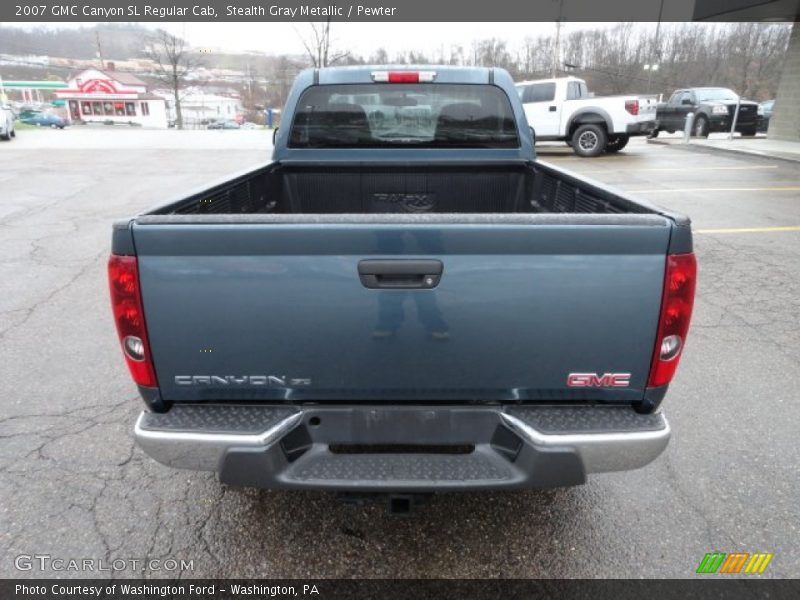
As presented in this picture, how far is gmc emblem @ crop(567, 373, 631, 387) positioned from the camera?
6.33 ft

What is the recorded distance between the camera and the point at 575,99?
15.5 meters

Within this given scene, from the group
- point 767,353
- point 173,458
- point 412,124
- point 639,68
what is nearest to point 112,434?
point 173,458

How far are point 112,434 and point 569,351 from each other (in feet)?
8.65

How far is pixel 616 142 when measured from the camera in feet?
53.4

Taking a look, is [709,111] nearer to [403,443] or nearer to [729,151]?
[729,151]

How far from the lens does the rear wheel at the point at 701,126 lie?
68.2 ft

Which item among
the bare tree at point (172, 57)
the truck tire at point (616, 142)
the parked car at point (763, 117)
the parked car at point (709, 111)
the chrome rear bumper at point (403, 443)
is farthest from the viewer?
the bare tree at point (172, 57)

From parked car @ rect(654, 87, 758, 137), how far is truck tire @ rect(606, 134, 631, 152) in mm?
5430

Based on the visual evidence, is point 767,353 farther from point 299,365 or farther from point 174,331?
point 174,331

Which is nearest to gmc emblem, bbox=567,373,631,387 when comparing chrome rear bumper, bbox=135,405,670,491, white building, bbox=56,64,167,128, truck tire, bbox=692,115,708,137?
chrome rear bumper, bbox=135,405,670,491

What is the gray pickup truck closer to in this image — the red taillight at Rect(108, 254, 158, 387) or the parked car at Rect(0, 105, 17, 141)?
the red taillight at Rect(108, 254, 158, 387)

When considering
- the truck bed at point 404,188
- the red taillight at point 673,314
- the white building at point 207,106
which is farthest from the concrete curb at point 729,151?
the white building at point 207,106

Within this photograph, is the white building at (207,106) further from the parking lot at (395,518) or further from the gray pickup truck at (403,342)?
the gray pickup truck at (403,342)

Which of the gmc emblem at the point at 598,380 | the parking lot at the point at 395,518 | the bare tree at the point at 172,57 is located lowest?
the parking lot at the point at 395,518
